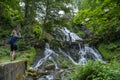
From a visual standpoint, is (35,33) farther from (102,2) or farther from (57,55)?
(102,2)

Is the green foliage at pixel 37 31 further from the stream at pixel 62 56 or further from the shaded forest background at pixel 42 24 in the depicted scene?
the stream at pixel 62 56

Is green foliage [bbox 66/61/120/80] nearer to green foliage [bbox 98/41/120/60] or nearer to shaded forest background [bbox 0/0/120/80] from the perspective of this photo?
shaded forest background [bbox 0/0/120/80]

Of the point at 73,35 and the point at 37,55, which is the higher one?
the point at 73,35

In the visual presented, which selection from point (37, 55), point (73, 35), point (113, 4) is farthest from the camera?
point (73, 35)

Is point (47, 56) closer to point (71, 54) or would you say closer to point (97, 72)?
point (71, 54)

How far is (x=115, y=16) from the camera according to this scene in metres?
8.80

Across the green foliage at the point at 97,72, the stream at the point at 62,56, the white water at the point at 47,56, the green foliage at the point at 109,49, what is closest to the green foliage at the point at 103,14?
the green foliage at the point at 97,72

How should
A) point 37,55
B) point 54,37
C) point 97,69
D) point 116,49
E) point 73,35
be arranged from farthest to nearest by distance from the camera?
point 73,35
point 54,37
point 116,49
point 37,55
point 97,69

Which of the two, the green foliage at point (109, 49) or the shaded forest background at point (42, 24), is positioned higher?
the shaded forest background at point (42, 24)

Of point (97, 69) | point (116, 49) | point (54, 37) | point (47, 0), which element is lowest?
point (97, 69)

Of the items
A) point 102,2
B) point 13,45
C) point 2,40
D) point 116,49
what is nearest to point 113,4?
point 102,2

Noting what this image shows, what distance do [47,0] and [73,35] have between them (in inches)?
299

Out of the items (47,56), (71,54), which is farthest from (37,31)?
(47,56)

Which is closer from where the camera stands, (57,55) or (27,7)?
(57,55)
